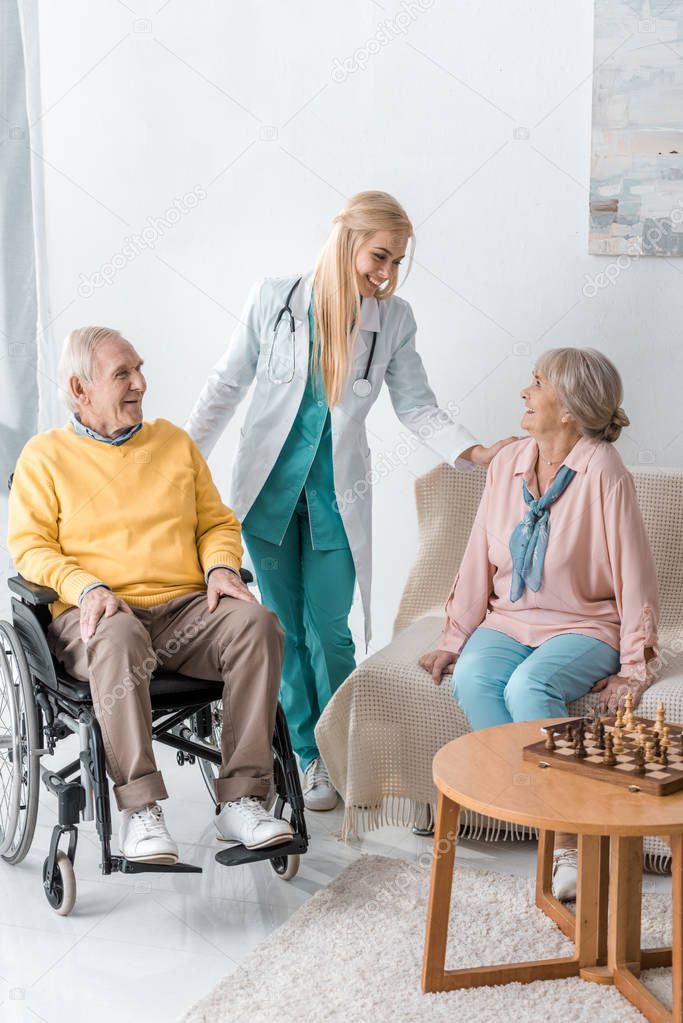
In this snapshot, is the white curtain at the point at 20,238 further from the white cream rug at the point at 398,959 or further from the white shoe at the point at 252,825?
the white cream rug at the point at 398,959

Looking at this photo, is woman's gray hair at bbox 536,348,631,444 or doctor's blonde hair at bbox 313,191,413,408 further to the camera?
doctor's blonde hair at bbox 313,191,413,408

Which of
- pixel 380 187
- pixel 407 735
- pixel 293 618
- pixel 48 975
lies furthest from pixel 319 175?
pixel 48 975

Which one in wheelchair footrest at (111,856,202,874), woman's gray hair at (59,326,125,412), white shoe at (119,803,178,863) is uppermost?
woman's gray hair at (59,326,125,412)

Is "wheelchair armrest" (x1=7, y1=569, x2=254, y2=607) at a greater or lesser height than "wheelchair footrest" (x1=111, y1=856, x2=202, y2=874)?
greater

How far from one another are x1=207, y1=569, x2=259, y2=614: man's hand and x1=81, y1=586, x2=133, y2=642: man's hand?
18 centimetres

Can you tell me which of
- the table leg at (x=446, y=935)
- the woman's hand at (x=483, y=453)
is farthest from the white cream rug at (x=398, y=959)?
the woman's hand at (x=483, y=453)

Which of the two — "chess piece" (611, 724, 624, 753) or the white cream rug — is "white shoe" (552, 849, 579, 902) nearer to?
the white cream rug

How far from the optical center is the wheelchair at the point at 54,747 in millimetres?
2311

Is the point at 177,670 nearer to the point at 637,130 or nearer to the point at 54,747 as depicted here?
the point at 54,747

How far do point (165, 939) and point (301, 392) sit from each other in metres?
1.22

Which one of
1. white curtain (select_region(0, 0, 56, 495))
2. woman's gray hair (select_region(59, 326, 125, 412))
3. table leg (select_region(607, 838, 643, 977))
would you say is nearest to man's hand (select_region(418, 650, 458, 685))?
table leg (select_region(607, 838, 643, 977))

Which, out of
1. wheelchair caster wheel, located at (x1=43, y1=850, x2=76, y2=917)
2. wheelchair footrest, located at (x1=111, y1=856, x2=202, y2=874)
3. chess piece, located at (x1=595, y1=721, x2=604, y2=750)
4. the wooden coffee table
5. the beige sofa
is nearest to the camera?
the wooden coffee table

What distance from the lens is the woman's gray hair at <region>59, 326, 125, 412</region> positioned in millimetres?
2553

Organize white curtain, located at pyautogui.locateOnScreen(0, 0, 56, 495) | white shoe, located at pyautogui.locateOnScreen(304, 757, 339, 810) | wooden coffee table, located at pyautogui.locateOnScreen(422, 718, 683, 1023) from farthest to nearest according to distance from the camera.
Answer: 1. white curtain, located at pyautogui.locateOnScreen(0, 0, 56, 495)
2. white shoe, located at pyautogui.locateOnScreen(304, 757, 339, 810)
3. wooden coffee table, located at pyautogui.locateOnScreen(422, 718, 683, 1023)
